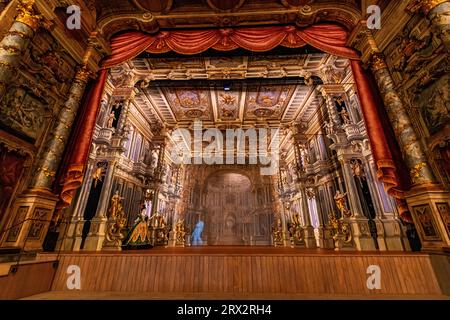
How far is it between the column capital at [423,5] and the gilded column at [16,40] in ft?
23.8

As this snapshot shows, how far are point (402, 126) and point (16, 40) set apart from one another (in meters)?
7.42

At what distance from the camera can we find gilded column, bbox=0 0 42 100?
3.09m

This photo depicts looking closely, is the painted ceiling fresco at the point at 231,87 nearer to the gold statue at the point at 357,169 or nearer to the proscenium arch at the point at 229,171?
the gold statue at the point at 357,169

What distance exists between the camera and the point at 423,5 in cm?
339

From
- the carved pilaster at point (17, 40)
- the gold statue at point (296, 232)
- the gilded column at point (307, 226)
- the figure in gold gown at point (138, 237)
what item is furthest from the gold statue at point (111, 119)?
the gold statue at point (296, 232)

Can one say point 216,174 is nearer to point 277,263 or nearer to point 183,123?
point 183,123

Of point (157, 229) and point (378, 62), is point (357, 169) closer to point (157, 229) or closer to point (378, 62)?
point (378, 62)

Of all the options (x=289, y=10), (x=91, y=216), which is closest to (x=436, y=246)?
(x=289, y=10)

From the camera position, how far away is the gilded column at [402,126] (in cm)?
337

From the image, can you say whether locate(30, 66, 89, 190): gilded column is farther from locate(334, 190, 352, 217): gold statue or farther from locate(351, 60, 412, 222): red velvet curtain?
locate(334, 190, 352, 217): gold statue

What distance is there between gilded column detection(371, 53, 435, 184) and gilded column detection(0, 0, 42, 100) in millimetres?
7250

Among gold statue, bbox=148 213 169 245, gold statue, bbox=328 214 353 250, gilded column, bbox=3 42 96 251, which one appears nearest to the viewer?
gilded column, bbox=3 42 96 251

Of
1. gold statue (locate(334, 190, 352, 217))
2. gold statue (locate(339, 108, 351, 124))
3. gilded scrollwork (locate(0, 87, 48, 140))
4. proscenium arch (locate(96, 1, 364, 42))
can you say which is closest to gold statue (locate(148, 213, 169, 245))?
gilded scrollwork (locate(0, 87, 48, 140))

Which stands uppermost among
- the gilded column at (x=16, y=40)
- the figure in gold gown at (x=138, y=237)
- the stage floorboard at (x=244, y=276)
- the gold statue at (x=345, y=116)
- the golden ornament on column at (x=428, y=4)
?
the gold statue at (x=345, y=116)
